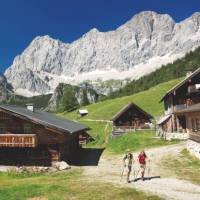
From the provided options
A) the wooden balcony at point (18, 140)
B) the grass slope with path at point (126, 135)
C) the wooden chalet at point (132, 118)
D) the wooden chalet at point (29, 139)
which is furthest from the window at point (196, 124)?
the wooden chalet at point (132, 118)

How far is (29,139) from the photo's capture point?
36.6 meters

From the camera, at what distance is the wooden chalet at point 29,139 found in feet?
120

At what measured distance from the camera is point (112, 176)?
30.4m

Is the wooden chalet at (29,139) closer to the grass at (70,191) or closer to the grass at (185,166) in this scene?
the grass at (70,191)

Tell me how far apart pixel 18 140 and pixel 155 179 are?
51.3 ft

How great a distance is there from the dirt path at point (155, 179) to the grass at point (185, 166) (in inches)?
31.1

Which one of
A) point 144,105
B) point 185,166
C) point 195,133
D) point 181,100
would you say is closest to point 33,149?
point 185,166

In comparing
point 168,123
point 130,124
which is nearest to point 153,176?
point 168,123

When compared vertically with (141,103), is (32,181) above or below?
below

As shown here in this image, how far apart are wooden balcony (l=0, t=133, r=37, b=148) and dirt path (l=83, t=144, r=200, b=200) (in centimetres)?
599

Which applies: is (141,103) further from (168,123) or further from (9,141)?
(9,141)

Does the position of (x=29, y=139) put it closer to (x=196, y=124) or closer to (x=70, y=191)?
(x=70, y=191)

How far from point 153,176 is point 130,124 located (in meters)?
43.7

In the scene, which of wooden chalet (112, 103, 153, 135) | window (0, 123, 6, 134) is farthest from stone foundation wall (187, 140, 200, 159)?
wooden chalet (112, 103, 153, 135)
